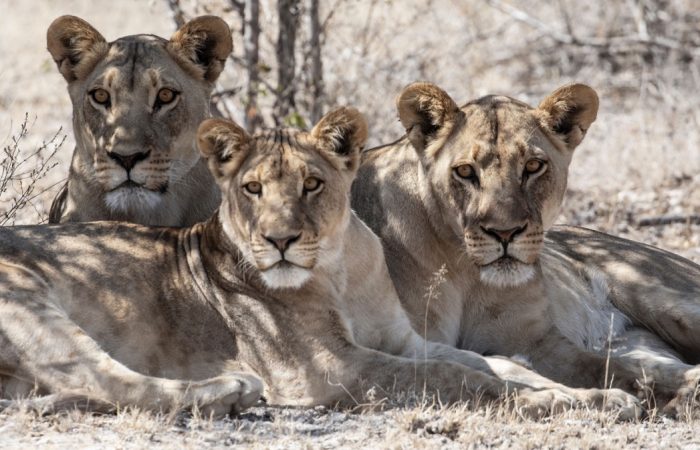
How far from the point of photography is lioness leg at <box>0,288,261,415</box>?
4098 mm

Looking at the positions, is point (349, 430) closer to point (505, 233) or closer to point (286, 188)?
point (286, 188)

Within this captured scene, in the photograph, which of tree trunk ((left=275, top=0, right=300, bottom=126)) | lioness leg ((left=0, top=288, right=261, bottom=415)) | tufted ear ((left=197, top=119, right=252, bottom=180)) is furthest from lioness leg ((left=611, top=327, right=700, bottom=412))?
tree trunk ((left=275, top=0, right=300, bottom=126))

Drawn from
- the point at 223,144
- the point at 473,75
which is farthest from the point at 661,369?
the point at 473,75

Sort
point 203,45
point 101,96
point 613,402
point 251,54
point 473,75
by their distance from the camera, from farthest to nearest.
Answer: point 473,75
point 251,54
point 203,45
point 101,96
point 613,402

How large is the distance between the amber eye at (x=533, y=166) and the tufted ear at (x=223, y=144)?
1.06m

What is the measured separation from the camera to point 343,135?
15.3 feet

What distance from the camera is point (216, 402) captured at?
410 cm

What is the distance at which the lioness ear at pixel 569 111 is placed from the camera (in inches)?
196

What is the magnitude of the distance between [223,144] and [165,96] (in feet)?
2.59

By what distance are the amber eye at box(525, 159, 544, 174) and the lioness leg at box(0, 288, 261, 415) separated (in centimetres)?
136

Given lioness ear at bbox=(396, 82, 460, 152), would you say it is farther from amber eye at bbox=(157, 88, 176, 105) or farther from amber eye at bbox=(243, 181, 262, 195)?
amber eye at bbox=(157, 88, 176, 105)

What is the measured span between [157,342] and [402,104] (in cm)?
134

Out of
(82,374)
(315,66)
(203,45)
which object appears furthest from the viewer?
(315,66)

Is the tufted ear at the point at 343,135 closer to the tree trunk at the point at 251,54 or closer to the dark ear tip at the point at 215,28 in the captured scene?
the dark ear tip at the point at 215,28
